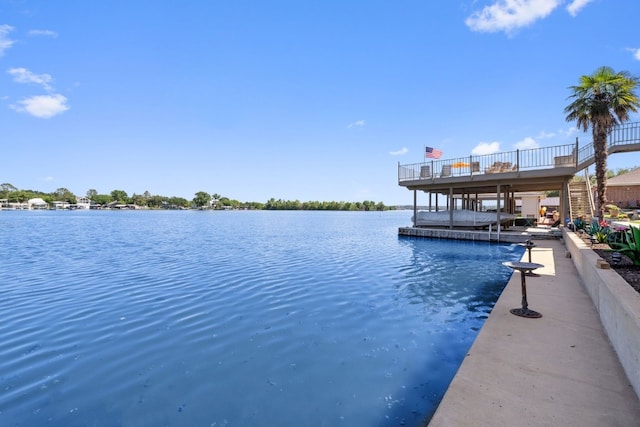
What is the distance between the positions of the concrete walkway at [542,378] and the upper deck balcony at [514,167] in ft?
44.2

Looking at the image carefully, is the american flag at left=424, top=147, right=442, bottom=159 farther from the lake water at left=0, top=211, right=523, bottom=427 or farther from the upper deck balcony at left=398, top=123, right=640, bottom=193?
the lake water at left=0, top=211, right=523, bottom=427

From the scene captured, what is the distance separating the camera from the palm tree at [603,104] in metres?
13.7

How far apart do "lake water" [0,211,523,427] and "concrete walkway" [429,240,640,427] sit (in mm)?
559

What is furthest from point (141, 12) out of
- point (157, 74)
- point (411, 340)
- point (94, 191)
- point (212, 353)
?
point (94, 191)

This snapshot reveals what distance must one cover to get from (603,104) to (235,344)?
56.2 ft

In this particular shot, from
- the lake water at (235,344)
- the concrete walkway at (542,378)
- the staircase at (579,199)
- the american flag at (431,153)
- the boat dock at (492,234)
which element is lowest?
the lake water at (235,344)

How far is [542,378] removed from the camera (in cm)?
294

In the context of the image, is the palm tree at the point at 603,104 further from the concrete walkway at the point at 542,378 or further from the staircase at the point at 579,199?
the concrete walkway at the point at 542,378

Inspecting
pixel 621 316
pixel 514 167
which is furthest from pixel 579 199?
pixel 621 316

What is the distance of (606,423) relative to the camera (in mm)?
2234

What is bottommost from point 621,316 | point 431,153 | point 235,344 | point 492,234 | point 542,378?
point 235,344

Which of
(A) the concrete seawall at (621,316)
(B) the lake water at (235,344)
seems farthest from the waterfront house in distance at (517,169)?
(A) the concrete seawall at (621,316)

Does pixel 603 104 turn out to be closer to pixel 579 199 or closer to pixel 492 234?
pixel 492 234

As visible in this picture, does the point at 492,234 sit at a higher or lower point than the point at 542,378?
higher
